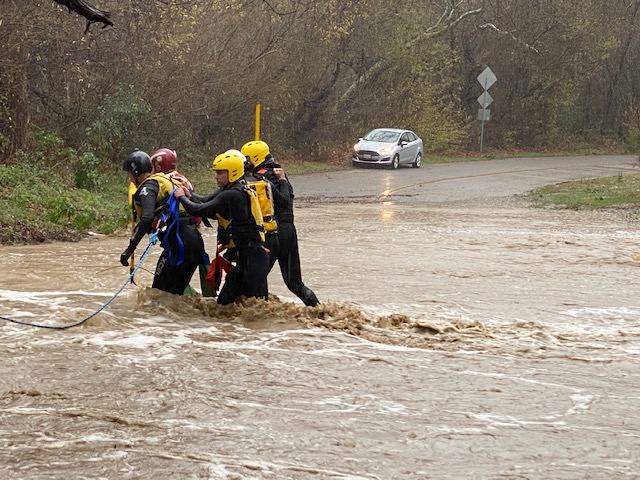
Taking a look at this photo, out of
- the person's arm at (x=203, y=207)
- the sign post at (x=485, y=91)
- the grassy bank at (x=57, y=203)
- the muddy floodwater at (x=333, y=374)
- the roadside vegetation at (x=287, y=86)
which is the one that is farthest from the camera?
the sign post at (x=485, y=91)

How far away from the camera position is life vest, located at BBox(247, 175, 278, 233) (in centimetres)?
1036

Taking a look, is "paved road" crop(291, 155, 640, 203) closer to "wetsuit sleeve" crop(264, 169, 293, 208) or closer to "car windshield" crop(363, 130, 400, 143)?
"car windshield" crop(363, 130, 400, 143)

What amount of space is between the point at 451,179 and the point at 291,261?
2205 centimetres

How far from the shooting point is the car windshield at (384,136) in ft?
119

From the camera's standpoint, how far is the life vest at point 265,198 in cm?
1036

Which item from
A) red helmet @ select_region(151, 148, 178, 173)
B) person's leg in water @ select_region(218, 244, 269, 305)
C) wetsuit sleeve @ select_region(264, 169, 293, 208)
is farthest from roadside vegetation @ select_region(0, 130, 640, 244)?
wetsuit sleeve @ select_region(264, 169, 293, 208)

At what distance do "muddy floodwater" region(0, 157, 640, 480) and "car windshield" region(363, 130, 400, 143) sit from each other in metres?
21.0

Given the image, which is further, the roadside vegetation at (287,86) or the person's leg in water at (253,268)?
the roadside vegetation at (287,86)

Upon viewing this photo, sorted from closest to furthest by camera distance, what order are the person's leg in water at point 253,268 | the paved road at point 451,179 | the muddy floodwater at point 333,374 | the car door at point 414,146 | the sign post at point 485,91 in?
the muddy floodwater at point 333,374 < the person's leg in water at point 253,268 < the paved road at point 451,179 < the car door at point 414,146 < the sign post at point 485,91

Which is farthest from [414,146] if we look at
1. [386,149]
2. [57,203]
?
[57,203]

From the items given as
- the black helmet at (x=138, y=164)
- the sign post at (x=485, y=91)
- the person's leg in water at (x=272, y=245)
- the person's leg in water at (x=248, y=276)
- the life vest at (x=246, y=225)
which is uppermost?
the sign post at (x=485, y=91)

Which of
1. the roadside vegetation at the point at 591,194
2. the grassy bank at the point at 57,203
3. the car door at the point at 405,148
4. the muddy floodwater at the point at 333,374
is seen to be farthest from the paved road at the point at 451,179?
the muddy floodwater at the point at 333,374

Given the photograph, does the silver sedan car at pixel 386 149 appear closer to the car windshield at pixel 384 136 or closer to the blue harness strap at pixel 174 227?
the car windshield at pixel 384 136

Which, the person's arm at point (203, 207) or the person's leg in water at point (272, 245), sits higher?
the person's arm at point (203, 207)
